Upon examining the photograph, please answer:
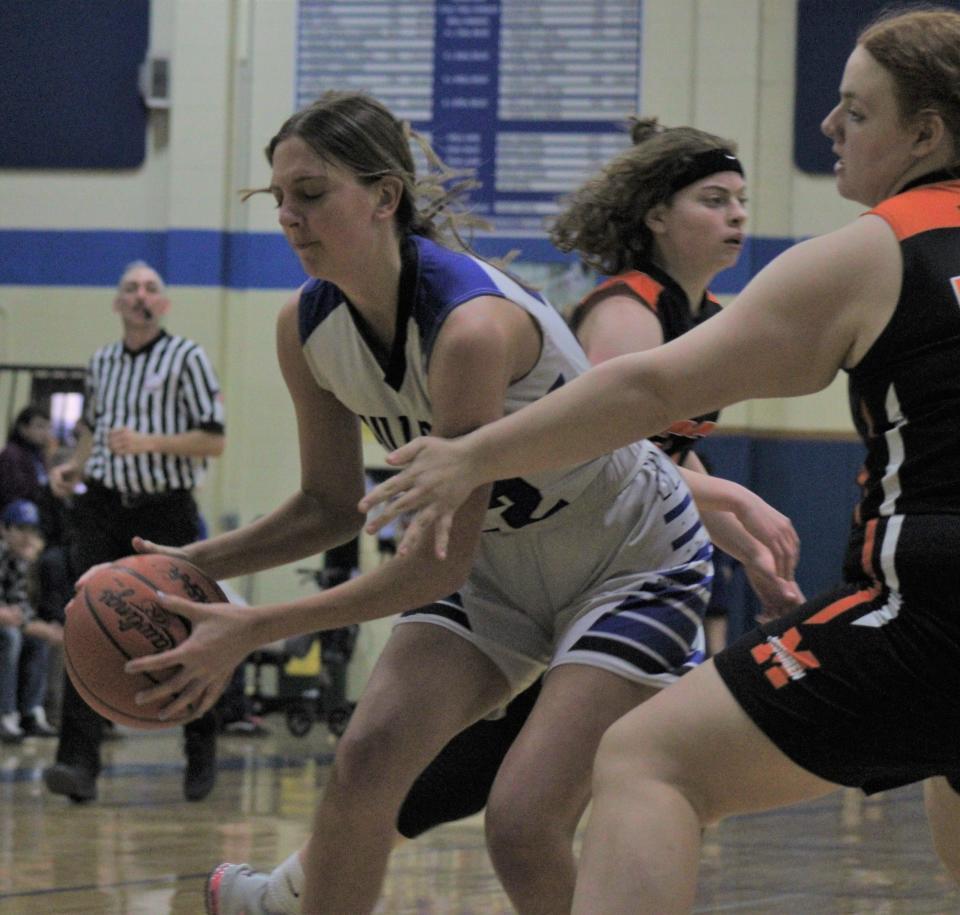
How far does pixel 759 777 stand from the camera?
6.34 ft

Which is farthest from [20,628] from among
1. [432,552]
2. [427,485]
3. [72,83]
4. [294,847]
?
[427,485]

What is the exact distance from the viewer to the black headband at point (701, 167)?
3.32 m

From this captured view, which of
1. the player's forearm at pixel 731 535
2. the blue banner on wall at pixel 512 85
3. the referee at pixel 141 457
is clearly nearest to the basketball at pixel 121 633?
the player's forearm at pixel 731 535

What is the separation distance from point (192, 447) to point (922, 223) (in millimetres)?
4173

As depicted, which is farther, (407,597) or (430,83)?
(430,83)

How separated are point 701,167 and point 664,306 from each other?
0.34 m

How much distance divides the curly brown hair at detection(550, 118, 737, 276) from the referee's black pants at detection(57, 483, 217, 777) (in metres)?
2.80

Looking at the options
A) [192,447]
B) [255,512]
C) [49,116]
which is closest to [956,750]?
[192,447]

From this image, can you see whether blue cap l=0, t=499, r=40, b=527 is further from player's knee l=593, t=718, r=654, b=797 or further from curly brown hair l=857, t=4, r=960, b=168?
curly brown hair l=857, t=4, r=960, b=168

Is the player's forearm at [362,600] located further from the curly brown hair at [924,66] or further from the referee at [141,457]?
the referee at [141,457]

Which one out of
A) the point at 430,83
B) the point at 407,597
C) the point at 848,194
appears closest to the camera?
the point at 848,194

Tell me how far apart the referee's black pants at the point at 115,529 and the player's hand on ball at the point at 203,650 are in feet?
10.9

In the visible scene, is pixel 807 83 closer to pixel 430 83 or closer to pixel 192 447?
pixel 430 83

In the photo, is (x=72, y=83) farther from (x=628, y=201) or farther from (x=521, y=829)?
(x=521, y=829)
